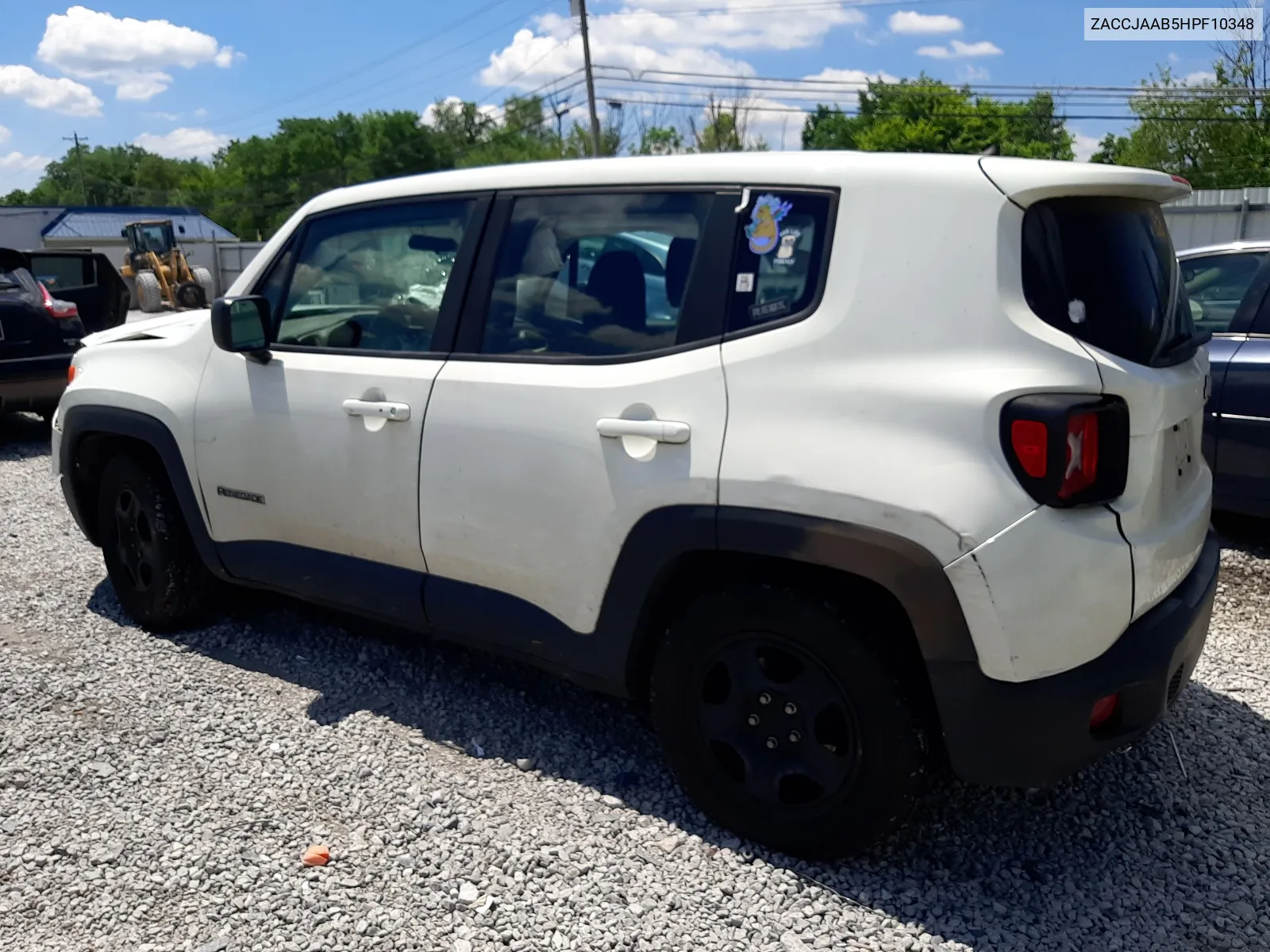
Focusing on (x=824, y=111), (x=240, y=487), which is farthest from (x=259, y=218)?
(x=240, y=487)

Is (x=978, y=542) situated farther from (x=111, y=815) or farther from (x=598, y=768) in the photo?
(x=111, y=815)

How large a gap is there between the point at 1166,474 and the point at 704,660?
1.28 meters

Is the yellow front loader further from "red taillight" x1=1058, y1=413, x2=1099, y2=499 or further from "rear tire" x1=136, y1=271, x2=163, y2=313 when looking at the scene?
"red taillight" x1=1058, y1=413, x2=1099, y2=499

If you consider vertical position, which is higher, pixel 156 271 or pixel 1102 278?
pixel 1102 278

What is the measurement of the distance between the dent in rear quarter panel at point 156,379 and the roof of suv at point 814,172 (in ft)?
4.32

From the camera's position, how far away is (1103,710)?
8.09 feet

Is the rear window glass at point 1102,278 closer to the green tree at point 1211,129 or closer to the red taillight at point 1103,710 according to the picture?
the red taillight at point 1103,710

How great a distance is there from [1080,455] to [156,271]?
32233mm

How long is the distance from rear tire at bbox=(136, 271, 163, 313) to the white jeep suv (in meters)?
27.4

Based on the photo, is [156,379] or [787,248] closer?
[787,248]

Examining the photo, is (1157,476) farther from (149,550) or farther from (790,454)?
(149,550)

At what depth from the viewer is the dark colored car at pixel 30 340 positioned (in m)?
8.36

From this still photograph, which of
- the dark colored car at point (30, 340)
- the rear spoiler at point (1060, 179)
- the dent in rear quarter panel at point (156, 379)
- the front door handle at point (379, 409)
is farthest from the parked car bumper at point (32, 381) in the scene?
the rear spoiler at point (1060, 179)

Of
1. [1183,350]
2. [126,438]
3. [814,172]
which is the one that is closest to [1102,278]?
[1183,350]
